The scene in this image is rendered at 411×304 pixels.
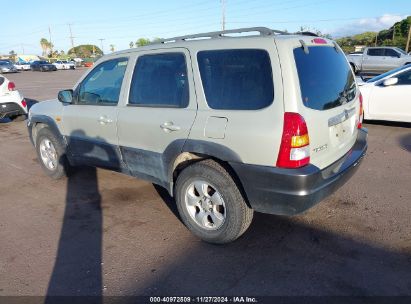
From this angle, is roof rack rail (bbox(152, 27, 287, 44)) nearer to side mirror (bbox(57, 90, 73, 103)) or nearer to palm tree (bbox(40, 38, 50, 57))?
side mirror (bbox(57, 90, 73, 103))

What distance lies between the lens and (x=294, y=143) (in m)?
2.73

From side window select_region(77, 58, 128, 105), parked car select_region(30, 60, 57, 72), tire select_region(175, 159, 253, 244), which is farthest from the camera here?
parked car select_region(30, 60, 57, 72)

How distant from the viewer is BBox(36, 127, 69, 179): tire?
500cm

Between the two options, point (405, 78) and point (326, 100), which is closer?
point (326, 100)

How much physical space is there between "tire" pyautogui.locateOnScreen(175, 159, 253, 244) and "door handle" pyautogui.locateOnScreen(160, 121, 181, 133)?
1.29ft

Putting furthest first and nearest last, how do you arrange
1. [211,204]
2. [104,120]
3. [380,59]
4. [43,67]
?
[43,67] → [380,59] → [104,120] → [211,204]

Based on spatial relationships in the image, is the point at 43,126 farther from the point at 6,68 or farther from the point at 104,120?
the point at 6,68

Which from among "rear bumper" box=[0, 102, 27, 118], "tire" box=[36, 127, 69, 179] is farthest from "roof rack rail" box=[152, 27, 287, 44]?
"rear bumper" box=[0, 102, 27, 118]

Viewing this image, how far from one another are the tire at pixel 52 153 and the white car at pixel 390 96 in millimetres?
6265

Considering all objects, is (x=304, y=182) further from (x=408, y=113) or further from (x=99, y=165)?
(x=408, y=113)

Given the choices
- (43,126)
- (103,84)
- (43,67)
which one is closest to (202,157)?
(103,84)

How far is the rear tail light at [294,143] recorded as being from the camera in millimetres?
2715

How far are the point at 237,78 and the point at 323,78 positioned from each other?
0.80 meters

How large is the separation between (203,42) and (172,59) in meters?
0.39
